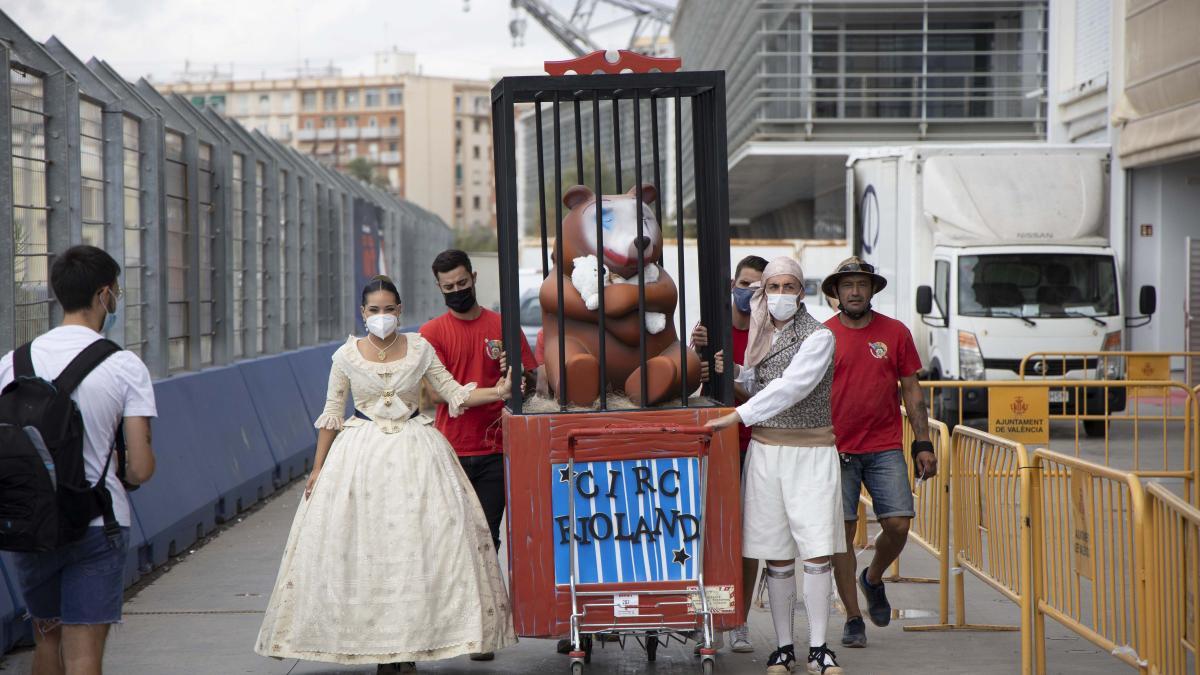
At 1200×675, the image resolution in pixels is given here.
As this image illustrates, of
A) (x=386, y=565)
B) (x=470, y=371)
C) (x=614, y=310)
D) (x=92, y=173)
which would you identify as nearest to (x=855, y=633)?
(x=614, y=310)

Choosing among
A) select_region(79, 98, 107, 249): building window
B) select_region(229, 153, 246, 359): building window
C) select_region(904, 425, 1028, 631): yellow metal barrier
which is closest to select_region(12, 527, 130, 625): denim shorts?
select_region(904, 425, 1028, 631): yellow metal barrier

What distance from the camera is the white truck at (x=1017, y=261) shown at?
54.1ft

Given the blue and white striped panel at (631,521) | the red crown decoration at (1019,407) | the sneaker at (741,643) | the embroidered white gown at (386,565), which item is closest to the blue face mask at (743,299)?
the blue and white striped panel at (631,521)

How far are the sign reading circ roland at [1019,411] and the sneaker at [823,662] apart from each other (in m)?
7.04

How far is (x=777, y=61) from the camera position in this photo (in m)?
31.6

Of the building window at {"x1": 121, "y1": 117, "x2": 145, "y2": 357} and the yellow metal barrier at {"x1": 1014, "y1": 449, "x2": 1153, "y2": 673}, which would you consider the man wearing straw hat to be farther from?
the building window at {"x1": 121, "y1": 117, "x2": 145, "y2": 357}

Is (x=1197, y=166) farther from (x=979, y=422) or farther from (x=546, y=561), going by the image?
(x=546, y=561)

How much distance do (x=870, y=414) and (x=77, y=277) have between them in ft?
12.3

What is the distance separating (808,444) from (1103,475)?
1266 mm

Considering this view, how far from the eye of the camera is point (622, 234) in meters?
6.36

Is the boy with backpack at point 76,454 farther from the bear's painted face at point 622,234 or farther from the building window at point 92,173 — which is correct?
the building window at point 92,173

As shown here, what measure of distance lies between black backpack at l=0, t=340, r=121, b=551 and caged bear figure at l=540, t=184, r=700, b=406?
6.85 ft

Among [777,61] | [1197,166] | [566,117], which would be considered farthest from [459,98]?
[1197,166]

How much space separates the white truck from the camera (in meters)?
16.5
